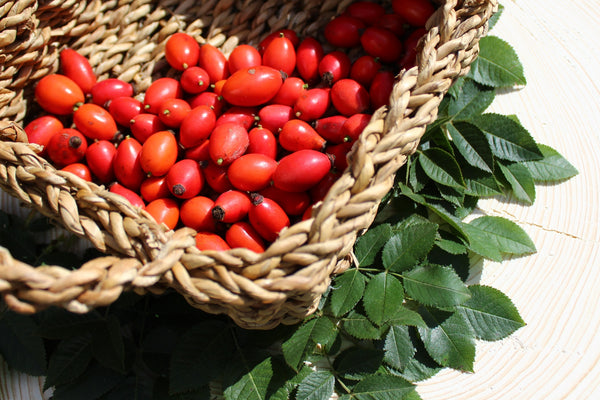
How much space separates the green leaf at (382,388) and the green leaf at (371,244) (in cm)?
31

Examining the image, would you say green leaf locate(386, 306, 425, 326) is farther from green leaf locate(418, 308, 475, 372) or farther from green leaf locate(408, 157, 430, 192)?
green leaf locate(408, 157, 430, 192)

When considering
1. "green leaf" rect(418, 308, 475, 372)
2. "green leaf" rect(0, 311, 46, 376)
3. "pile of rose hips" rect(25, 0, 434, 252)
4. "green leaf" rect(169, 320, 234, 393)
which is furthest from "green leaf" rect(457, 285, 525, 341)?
"green leaf" rect(0, 311, 46, 376)

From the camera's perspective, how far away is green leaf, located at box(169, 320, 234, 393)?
1.20 meters

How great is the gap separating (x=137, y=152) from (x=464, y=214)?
106cm

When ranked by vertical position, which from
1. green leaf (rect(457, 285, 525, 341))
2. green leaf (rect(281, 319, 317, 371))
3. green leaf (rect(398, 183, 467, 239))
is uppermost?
green leaf (rect(398, 183, 467, 239))

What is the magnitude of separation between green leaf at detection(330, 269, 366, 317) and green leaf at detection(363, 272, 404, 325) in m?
0.02

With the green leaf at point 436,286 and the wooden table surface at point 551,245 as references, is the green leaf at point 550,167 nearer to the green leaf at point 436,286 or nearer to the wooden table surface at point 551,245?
the wooden table surface at point 551,245

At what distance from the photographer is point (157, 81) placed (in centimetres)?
161

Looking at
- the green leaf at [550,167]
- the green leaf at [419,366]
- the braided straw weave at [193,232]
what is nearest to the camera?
the braided straw weave at [193,232]

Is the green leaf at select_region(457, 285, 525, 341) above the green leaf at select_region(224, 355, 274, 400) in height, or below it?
above

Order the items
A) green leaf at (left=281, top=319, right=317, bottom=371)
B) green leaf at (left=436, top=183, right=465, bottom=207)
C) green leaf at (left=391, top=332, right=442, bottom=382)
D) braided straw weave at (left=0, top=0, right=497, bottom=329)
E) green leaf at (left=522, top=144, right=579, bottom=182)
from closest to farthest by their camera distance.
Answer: braided straw weave at (left=0, top=0, right=497, bottom=329)
green leaf at (left=281, top=319, right=317, bottom=371)
green leaf at (left=391, top=332, right=442, bottom=382)
green leaf at (left=436, top=183, right=465, bottom=207)
green leaf at (left=522, top=144, right=579, bottom=182)

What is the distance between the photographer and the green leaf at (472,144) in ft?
4.70

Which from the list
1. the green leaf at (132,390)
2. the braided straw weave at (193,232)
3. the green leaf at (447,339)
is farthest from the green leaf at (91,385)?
the green leaf at (447,339)

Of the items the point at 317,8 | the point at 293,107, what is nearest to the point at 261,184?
the point at 293,107
